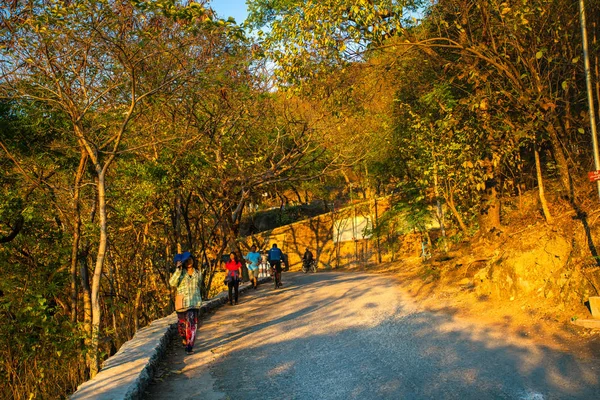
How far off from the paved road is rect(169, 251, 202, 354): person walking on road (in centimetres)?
41

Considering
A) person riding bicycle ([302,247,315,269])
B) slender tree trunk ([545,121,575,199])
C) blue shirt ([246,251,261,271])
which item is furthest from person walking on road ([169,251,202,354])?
person riding bicycle ([302,247,315,269])

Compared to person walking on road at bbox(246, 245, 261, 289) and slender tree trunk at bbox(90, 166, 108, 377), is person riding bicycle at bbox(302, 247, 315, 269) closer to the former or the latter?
person walking on road at bbox(246, 245, 261, 289)

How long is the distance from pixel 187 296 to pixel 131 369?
2.29m

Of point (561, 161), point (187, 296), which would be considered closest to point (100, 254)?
point (187, 296)

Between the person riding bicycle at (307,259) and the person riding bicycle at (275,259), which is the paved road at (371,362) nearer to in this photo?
the person riding bicycle at (275,259)

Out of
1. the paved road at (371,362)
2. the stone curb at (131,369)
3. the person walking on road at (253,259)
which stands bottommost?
the paved road at (371,362)

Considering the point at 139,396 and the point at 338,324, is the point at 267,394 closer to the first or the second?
the point at 139,396

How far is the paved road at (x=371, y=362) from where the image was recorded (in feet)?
21.4

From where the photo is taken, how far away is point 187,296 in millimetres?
9664

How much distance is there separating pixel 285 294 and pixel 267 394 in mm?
11891

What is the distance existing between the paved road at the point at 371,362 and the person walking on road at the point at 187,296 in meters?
0.41

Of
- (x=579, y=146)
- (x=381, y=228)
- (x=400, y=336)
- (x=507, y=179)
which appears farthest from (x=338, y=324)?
(x=381, y=228)

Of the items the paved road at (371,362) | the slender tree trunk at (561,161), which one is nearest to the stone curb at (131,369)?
the paved road at (371,362)

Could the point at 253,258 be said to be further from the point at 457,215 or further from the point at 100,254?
the point at 100,254
